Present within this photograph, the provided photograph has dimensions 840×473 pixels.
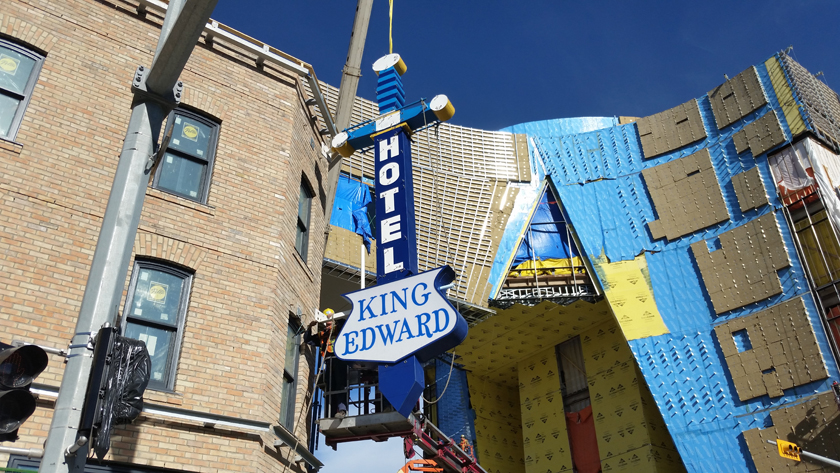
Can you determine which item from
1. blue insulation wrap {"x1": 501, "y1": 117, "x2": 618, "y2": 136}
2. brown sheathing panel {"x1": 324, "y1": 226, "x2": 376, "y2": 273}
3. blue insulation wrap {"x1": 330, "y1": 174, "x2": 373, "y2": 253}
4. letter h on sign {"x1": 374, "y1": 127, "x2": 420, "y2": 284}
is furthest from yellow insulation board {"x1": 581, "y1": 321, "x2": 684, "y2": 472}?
letter h on sign {"x1": 374, "y1": 127, "x2": 420, "y2": 284}

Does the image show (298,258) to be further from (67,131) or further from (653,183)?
(653,183)

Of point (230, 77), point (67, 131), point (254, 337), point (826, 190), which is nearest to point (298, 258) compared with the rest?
point (254, 337)

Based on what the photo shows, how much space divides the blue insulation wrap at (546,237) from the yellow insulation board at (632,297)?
2.20m

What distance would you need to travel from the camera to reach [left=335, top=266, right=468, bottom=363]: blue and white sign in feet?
38.1

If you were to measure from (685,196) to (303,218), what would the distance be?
18826mm

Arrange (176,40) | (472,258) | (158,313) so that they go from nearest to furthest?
(176,40) < (158,313) < (472,258)

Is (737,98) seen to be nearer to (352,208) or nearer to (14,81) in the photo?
(352,208)

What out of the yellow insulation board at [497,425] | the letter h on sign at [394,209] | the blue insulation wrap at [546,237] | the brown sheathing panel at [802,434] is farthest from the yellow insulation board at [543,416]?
the letter h on sign at [394,209]

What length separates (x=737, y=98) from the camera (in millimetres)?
28375

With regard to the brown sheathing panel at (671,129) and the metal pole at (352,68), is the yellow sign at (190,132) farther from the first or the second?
the brown sheathing panel at (671,129)

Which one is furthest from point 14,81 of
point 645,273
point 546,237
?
point 645,273

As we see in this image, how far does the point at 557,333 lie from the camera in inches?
1308

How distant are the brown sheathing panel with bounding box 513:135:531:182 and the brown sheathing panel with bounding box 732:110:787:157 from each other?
27.9 ft

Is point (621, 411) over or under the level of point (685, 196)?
under
